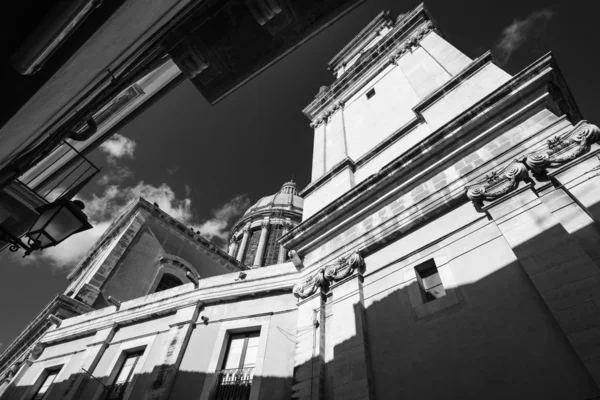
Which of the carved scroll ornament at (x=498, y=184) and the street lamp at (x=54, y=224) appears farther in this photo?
the carved scroll ornament at (x=498, y=184)

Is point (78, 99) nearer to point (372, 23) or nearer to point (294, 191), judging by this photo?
point (372, 23)

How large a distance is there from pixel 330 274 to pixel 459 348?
3329 millimetres

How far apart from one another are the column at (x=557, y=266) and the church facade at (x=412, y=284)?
2cm

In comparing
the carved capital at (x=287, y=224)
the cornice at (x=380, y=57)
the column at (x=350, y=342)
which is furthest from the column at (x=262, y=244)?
the column at (x=350, y=342)

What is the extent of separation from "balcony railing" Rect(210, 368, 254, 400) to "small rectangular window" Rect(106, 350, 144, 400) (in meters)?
3.06

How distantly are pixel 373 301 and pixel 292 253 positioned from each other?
3.15 metres

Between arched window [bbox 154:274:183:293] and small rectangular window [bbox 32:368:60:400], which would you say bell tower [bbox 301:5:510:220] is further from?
small rectangular window [bbox 32:368:60:400]

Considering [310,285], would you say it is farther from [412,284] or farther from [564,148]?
[564,148]

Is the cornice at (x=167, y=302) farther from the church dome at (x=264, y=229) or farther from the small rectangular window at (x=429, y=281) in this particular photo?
the church dome at (x=264, y=229)

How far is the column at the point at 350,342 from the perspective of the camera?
592cm

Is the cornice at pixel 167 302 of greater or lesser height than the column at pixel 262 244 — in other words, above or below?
below

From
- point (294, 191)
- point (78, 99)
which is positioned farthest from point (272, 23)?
point (294, 191)

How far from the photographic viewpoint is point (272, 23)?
4.29 m

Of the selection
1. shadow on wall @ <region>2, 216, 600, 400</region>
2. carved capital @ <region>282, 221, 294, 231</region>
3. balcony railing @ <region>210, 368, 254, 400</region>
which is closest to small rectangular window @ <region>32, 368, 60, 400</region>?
balcony railing @ <region>210, 368, 254, 400</region>
